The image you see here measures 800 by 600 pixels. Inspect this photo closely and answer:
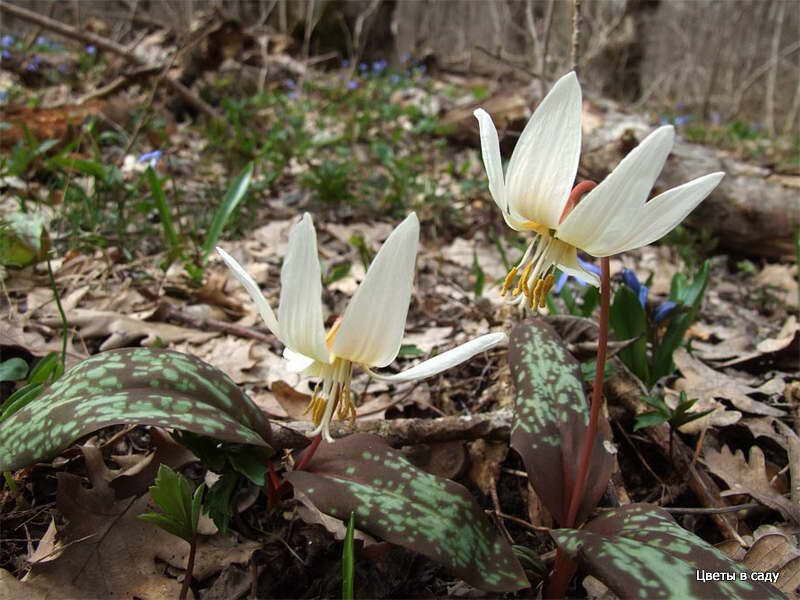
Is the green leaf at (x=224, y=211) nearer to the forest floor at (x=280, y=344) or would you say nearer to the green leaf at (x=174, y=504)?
the forest floor at (x=280, y=344)

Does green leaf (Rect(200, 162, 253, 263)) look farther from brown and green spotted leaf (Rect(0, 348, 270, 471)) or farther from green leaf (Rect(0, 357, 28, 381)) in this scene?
brown and green spotted leaf (Rect(0, 348, 270, 471))

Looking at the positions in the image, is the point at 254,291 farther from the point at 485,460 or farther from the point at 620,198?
the point at 485,460

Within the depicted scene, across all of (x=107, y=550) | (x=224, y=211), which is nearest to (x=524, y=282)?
(x=107, y=550)

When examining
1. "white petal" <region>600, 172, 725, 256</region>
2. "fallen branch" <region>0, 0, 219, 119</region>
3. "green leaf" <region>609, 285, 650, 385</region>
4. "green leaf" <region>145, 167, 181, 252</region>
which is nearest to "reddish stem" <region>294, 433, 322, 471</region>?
"white petal" <region>600, 172, 725, 256</region>

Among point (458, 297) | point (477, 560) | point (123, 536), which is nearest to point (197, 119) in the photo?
point (458, 297)

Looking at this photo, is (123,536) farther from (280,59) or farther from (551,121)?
(280,59)

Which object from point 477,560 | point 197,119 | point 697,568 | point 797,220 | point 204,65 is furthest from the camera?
point 204,65

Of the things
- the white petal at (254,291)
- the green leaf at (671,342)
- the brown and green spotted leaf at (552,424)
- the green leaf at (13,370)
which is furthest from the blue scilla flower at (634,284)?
the green leaf at (13,370)
